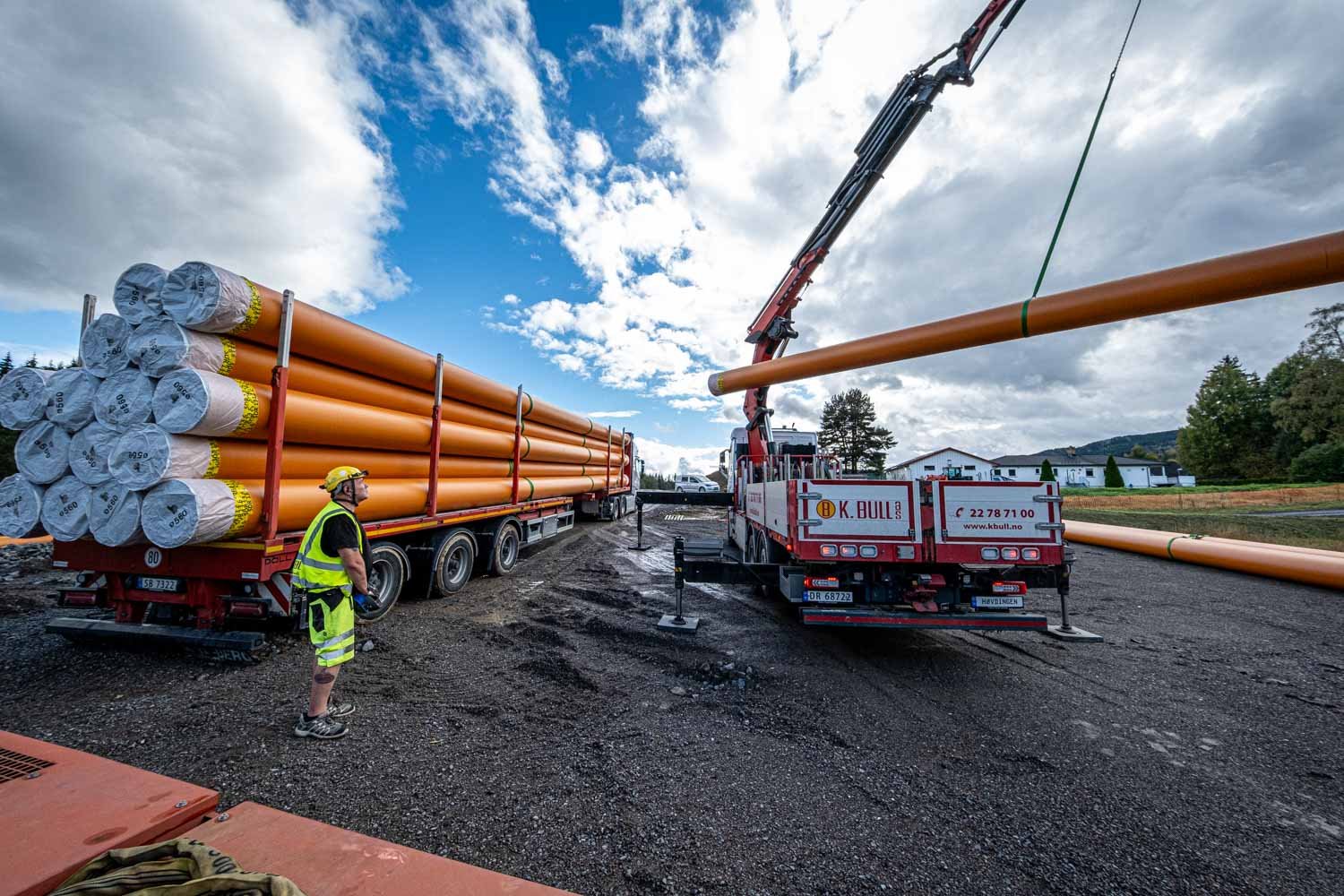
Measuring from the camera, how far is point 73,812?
4.16 ft

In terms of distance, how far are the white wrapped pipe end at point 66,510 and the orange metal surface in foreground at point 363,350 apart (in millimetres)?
1643

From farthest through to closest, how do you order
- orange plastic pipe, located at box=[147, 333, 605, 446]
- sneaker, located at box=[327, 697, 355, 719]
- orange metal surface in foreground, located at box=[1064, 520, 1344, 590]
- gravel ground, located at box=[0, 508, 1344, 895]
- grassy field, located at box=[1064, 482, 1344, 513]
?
grassy field, located at box=[1064, 482, 1344, 513] → orange metal surface in foreground, located at box=[1064, 520, 1344, 590] → orange plastic pipe, located at box=[147, 333, 605, 446] → sneaker, located at box=[327, 697, 355, 719] → gravel ground, located at box=[0, 508, 1344, 895]

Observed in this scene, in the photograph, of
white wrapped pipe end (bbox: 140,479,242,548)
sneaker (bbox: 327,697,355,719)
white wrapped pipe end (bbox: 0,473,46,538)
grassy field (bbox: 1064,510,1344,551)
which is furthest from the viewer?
grassy field (bbox: 1064,510,1344,551)

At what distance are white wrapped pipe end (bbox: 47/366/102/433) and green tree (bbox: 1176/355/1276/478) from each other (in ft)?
190

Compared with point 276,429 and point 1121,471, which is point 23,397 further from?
point 1121,471

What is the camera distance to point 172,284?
385 centimetres

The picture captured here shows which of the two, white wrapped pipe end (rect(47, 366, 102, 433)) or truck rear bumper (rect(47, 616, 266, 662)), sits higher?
white wrapped pipe end (rect(47, 366, 102, 433))

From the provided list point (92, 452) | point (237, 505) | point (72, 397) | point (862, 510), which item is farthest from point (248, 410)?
point (862, 510)

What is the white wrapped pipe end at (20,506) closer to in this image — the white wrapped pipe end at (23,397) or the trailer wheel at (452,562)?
the white wrapped pipe end at (23,397)

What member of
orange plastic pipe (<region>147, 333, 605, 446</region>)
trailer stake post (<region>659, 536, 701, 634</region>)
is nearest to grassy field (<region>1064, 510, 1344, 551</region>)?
trailer stake post (<region>659, 536, 701, 634</region>)

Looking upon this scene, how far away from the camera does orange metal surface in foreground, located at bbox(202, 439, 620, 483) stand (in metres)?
4.24

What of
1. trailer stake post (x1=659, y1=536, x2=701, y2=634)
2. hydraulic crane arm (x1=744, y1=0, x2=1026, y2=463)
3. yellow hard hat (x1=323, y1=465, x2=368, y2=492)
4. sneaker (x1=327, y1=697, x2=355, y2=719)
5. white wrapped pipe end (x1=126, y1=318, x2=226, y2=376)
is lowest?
sneaker (x1=327, y1=697, x2=355, y2=719)

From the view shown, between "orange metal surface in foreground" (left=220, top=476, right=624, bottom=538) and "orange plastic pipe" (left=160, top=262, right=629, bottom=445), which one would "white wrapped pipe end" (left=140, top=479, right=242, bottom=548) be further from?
"orange plastic pipe" (left=160, top=262, right=629, bottom=445)

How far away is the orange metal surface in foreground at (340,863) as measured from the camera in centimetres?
117
